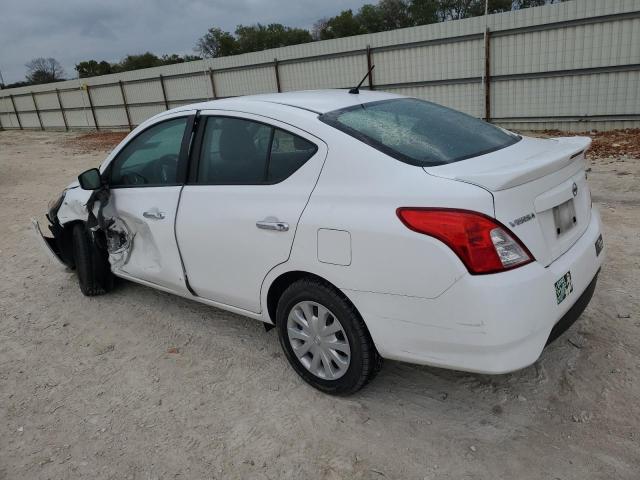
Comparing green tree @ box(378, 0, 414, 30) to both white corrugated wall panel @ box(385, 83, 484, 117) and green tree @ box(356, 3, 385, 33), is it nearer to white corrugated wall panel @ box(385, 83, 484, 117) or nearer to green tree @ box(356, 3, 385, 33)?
green tree @ box(356, 3, 385, 33)

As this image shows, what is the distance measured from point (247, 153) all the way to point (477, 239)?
4.84 feet

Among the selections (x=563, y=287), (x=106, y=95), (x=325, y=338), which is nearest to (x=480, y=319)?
(x=563, y=287)

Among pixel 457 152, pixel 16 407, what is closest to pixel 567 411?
pixel 457 152

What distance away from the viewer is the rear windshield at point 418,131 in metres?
2.53

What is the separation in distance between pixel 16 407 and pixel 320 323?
6.22 feet

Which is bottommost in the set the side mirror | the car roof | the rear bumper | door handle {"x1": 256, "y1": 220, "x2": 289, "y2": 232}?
the rear bumper

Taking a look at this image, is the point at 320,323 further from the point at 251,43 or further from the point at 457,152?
the point at 251,43

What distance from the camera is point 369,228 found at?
231 centimetres

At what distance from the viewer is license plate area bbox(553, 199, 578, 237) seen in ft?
7.93

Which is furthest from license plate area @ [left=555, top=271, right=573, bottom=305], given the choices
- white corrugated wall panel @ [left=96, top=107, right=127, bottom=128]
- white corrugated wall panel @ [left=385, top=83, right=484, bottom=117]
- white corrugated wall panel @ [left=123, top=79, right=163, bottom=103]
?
white corrugated wall panel @ [left=96, top=107, right=127, bottom=128]

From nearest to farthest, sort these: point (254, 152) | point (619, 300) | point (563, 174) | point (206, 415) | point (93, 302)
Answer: point (563, 174)
point (206, 415)
point (254, 152)
point (619, 300)
point (93, 302)

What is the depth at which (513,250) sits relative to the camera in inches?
84.7

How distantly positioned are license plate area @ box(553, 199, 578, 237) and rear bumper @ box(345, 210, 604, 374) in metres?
0.13

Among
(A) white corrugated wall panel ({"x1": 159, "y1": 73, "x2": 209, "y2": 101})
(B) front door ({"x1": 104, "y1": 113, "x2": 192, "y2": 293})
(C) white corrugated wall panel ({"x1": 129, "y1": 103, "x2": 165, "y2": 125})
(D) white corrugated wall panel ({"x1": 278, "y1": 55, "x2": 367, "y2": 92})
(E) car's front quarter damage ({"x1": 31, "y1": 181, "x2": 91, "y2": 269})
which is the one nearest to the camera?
(B) front door ({"x1": 104, "y1": 113, "x2": 192, "y2": 293})
